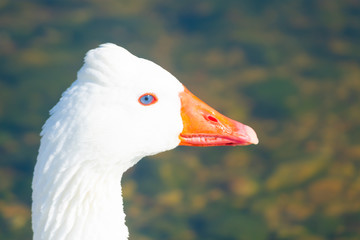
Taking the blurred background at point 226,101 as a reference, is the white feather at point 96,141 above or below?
below

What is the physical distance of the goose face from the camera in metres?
3.32

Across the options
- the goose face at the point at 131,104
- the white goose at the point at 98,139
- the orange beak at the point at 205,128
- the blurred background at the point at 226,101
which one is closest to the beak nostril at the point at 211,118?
the orange beak at the point at 205,128

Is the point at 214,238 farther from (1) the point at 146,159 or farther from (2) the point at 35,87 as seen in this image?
(2) the point at 35,87

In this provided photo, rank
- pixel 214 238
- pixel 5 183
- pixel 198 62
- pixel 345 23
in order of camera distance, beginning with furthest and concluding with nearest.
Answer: pixel 345 23
pixel 198 62
pixel 5 183
pixel 214 238

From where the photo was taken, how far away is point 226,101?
29.2ft

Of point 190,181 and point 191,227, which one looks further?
point 190,181

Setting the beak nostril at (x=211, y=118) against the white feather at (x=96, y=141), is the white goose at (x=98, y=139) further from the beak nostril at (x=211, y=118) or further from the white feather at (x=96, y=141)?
the beak nostril at (x=211, y=118)

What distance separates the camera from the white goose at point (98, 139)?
3.28 m

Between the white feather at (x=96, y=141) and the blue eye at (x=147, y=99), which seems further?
the blue eye at (x=147, y=99)

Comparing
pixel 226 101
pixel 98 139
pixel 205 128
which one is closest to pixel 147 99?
pixel 98 139

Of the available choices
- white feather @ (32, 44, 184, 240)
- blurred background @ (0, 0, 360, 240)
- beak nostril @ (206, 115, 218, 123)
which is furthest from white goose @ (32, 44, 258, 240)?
blurred background @ (0, 0, 360, 240)

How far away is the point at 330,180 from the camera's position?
7871 mm

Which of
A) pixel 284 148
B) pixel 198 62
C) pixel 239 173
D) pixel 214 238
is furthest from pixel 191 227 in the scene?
pixel 198 62

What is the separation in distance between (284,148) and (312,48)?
2.20m
